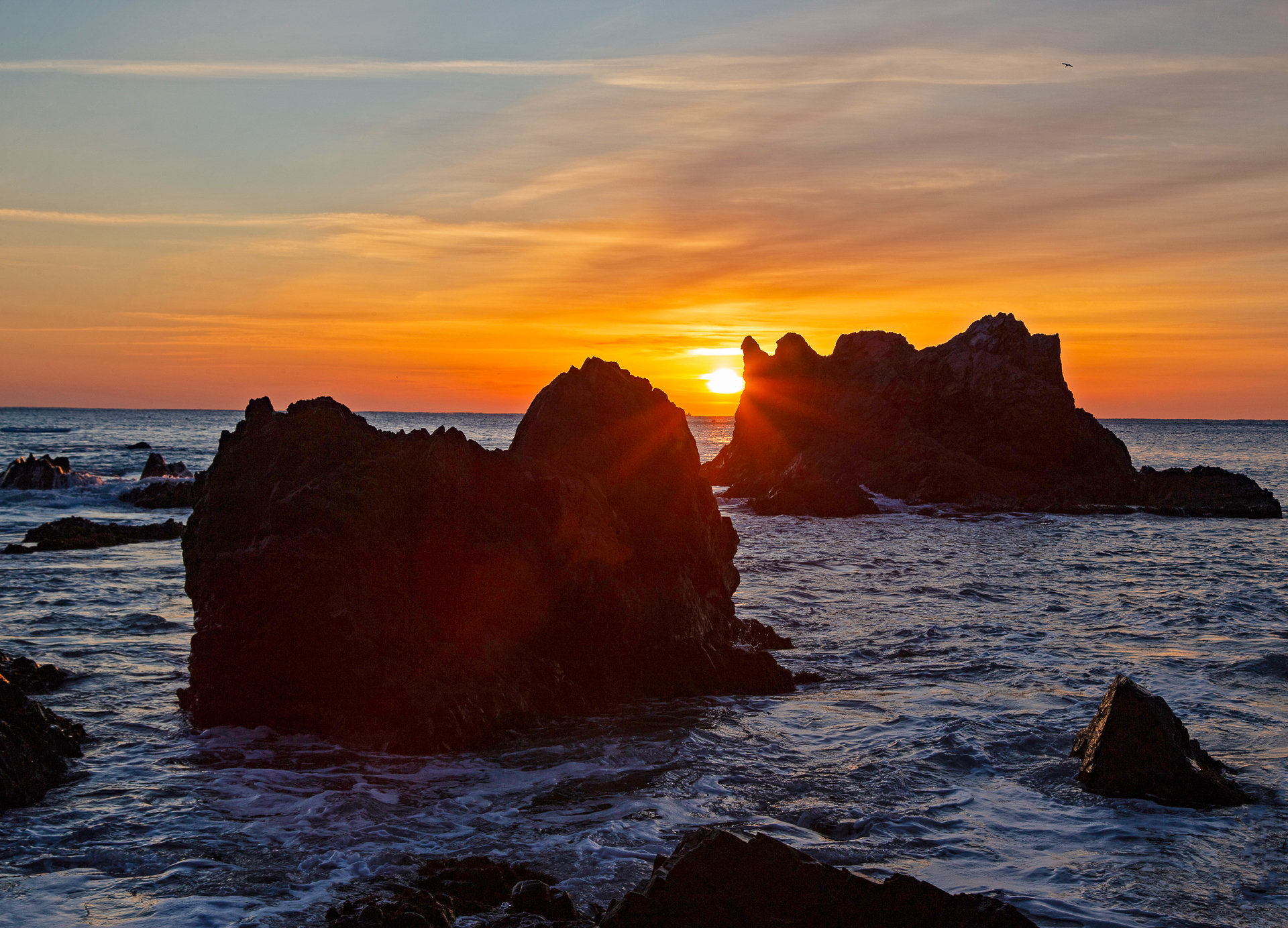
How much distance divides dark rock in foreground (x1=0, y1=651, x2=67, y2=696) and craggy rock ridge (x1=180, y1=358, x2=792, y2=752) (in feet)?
6.67

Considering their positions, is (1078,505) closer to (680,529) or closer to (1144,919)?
(680,529)

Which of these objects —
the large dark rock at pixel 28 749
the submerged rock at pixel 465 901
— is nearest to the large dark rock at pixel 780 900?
the submerged rock at pixel 465 901

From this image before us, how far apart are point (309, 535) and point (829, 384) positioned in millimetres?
39170

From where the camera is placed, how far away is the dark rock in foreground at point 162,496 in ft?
112

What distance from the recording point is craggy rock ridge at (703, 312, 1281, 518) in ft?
120

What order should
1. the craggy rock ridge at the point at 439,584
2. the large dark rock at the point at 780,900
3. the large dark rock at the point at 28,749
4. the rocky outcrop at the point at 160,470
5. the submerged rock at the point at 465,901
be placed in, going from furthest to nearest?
the rocky outcrop at the point at 160,470 → the craggy rock ridge at the point at 439,584 → the large dark rock at the point at 28,749 → the submerged rock at the point at 465,901 → the large dark rock at the point at 780,900

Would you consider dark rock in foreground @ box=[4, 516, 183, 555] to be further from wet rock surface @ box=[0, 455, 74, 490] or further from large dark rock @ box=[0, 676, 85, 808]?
wet rock surface @ box=[0, 455, 74, 490]

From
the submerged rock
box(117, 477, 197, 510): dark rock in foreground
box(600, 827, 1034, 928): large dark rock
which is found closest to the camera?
box(600, 827, 1034, 928): large dark rock

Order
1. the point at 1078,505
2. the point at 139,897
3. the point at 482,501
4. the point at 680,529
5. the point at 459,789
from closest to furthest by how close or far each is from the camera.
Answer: the point at 139,897 → the point at 459,789 → the point at 482,501 → the point at 680,529 → the point at 1078,505

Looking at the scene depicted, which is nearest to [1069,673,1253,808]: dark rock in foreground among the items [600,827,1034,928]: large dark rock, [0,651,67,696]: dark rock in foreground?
[600,827,1034,928]: large dark rock

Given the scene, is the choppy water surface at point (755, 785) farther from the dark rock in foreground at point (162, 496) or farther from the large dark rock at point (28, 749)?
the dark rock in foreground at point (162, 496)

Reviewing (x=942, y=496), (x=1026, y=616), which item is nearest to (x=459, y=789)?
(x=1026, y=616)

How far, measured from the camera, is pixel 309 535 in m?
8.80

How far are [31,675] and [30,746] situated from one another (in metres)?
3.25
